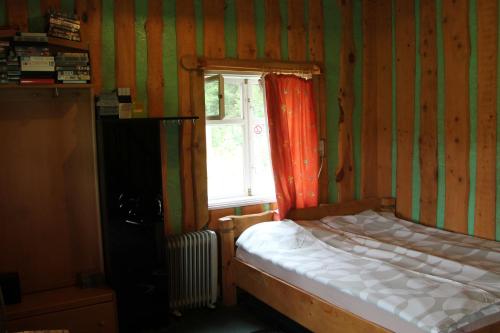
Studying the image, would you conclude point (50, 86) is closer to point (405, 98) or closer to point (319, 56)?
point (319, 56)

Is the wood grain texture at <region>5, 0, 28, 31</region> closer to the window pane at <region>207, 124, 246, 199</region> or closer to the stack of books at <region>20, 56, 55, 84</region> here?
the stack of books at <region>20, 56, 55, 84</region>

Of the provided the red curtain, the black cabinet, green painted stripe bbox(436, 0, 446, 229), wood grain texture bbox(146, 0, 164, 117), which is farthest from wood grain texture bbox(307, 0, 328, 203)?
the black cabinet

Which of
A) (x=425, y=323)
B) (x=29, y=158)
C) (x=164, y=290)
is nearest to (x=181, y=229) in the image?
(x=164, y=290)

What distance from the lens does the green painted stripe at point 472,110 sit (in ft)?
11.6

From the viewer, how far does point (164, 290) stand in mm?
3197

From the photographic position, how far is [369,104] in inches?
174

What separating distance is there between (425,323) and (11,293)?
2293 mm

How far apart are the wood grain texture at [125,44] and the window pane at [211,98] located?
2.05 ft

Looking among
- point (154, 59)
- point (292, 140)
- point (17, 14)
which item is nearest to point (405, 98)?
point (292, 140)

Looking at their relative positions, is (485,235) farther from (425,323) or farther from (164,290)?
(164,290)

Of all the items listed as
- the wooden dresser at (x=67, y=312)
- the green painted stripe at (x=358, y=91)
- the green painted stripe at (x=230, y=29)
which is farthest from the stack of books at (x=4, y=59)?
the green painted stripe at (x=358, y=91)

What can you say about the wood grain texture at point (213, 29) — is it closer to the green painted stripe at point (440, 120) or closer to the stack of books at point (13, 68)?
the stack of books at point (13, 68)

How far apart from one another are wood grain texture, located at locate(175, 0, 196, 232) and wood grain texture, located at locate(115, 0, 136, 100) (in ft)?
1.13

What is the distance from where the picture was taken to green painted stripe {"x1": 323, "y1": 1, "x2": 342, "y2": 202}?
4.21m
